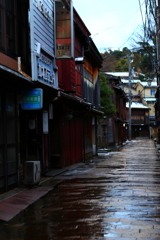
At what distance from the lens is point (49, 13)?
16.0m

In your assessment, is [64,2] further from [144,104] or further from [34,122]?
[144,104]

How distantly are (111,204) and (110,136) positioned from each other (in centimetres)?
4034

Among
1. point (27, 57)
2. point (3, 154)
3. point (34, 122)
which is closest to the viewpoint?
point (3, 154)

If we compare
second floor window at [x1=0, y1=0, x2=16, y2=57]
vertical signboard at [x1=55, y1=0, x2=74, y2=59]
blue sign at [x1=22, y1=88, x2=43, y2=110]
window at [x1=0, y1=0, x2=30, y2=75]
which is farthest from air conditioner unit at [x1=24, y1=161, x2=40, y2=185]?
vertical signboard at [x1=55, y1=0, x2=74, y2=59]

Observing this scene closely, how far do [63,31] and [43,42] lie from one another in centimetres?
195

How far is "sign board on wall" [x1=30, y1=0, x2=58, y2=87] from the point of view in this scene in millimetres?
13523

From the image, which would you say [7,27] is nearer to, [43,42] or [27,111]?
[43,42]

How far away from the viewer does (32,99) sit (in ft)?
42.6

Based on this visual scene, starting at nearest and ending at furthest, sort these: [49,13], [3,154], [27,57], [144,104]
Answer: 1. [3,154]
2. [27,57]
3. [49,13]
4. [144,104]

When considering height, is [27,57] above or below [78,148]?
above

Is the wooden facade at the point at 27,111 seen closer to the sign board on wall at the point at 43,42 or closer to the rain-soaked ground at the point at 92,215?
the sign board on wall at the point at 43,42

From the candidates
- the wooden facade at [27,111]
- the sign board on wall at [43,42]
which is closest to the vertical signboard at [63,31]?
the sign board on wall at [43,42]

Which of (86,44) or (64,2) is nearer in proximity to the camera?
(64,2)

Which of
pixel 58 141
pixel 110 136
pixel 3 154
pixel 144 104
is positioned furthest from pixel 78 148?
pixel 144 104
